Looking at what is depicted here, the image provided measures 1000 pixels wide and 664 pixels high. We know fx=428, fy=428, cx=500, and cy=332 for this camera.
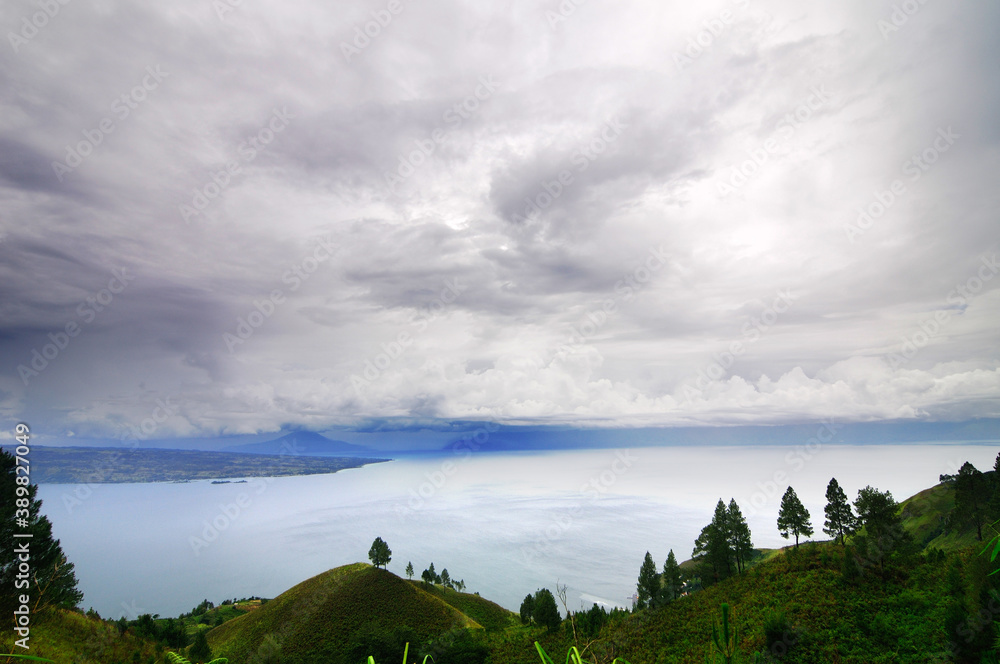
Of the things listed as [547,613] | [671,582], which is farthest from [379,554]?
[671,582]

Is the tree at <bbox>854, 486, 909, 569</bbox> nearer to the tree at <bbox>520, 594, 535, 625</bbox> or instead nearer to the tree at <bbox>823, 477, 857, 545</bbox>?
the tree at <bbox>823, 477, 857, 545</bbox>

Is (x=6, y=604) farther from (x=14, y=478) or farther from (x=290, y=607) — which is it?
(x=290, y=607)

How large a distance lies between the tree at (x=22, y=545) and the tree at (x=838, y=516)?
62.4 meters

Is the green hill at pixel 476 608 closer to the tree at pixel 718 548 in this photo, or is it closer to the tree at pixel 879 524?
the tree at pixel 718 548

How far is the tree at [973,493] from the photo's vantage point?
5041 centimetres

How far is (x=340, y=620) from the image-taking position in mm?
61625

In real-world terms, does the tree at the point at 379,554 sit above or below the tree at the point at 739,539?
below

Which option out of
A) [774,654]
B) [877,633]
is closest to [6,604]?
A: [774,654]

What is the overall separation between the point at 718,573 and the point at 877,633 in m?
25.2

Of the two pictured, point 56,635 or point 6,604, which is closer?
point 6,604

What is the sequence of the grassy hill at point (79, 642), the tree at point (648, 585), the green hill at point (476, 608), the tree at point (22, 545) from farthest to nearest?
the green hill at point (476, 608)
the tree at point (648, 585)
the grassy hill at point (79, 642)
the tree at point (22, 545)

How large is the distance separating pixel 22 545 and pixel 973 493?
3327 inches

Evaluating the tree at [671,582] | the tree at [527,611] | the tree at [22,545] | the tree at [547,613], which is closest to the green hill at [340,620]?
the tree at [527,611]

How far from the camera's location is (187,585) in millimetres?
181375
